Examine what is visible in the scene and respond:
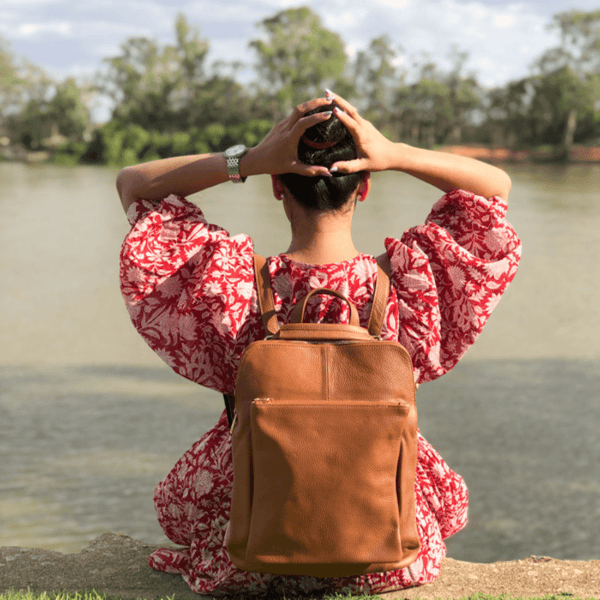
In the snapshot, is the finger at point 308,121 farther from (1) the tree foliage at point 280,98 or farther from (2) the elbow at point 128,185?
(1) the tree foliage at point 280,98

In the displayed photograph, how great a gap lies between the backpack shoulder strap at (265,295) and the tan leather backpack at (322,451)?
0.14 m

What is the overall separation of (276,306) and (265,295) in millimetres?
56

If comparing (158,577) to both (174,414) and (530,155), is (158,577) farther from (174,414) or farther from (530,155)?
(530,155)

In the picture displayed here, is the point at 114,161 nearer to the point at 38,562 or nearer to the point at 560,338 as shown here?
the point at 560,338

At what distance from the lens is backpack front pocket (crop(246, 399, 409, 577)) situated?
1.62m

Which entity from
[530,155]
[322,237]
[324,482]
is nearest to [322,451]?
[324,482]

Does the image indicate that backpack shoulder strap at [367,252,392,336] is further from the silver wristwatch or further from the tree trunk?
the tree trunk

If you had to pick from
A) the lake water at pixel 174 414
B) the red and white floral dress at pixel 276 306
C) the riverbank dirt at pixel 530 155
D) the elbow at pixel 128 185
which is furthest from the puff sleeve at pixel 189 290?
the riverbank dirt at pixel 530 155

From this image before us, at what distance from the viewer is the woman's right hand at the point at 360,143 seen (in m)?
1.81

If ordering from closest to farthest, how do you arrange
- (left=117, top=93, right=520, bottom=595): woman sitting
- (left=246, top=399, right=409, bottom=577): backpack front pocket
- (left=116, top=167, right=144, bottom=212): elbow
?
(left=246, top=399, right=409, bottom=577): backpack front pocket → (left=117, top=93, right=520, bottom=595): woman sitting → (left=116, top=167, right=144, bottom=212): elbow

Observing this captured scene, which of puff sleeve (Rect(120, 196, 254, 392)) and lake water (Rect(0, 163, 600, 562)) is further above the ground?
puff sleeve (Rect(120, 196, 254, 392))

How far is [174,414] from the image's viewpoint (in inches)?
273

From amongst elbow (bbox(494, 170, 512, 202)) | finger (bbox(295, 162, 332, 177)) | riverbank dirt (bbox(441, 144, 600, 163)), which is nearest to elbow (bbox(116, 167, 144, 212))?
finger (bbox(295, 162, 332, 177))

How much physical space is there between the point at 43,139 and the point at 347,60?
79.7 feet
